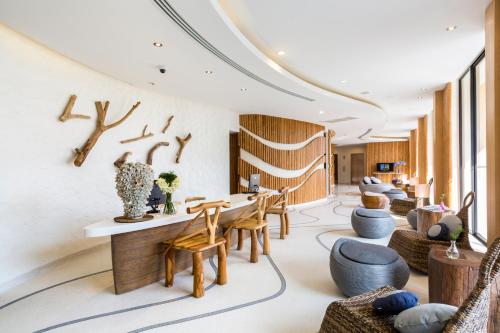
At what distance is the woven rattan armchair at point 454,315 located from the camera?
133cm

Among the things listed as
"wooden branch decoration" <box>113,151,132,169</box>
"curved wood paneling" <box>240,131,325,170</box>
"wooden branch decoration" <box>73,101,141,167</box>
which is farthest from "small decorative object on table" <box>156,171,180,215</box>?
"curved wood paneling" <box>240,131,325,170</box>

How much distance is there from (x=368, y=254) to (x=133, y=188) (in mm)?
2633

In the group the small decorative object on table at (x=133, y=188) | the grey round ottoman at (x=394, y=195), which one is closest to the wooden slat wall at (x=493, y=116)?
the small decorative object on table at (x=133, y=188)

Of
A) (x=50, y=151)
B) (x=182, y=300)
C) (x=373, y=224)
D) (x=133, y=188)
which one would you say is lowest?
(x=182, y=300)

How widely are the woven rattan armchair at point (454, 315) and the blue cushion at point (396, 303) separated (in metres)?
0.06

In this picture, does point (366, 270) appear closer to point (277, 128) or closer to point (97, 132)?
point (97, 132)

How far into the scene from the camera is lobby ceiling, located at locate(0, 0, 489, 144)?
3.09 meters

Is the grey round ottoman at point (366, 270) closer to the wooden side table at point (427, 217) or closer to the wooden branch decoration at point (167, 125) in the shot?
the wooden side table at point (427, 217)

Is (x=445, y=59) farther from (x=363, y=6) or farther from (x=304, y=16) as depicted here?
(x=304, y=16)

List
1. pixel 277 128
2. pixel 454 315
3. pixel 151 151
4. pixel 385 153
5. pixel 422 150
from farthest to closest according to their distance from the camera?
pixel 385 153 < pixel 422 150 < pixel 277 128 < pixel 151 151 < pixel 454 315

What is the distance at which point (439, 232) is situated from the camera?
11.3 ft

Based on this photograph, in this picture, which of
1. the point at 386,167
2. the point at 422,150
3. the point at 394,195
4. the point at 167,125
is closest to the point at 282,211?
the point at 167,125

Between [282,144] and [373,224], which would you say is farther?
[282,144]

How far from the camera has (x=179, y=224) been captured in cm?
360
